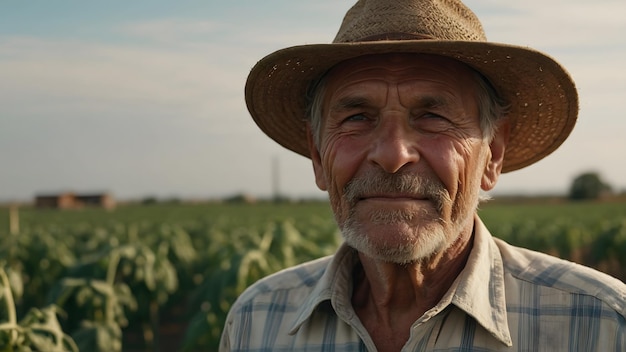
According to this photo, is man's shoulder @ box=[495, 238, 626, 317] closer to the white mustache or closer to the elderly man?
the elderly man

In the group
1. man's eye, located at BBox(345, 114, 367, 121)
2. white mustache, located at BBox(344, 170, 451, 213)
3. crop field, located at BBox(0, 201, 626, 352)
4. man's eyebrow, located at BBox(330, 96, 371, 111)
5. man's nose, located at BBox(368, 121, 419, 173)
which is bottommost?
crop field, located at BBox(0, 201, 626, 352)

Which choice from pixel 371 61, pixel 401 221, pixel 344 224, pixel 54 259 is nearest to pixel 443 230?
pixel 401 221

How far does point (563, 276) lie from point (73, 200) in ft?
274

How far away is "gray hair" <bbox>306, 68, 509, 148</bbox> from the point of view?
8.35ft

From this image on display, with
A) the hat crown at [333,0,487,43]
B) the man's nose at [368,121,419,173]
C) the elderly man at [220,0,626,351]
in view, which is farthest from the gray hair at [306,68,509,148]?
the man's nose at [368,121,419,173]

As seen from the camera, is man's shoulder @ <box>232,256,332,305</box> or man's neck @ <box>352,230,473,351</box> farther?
man's shoulder @ <box>232,256,332,305</box>

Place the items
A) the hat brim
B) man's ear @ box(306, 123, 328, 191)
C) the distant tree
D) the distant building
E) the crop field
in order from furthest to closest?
the distant tree
the distant building
the crop field
man's ear @ box(306, 123, 328, 191)
the hat brim

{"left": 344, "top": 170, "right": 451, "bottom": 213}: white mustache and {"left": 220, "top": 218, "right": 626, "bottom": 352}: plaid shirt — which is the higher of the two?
{"left": 344, "top": 170, "right": 451, "bottom": 213}: white mustache

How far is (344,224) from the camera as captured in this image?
2.48 metres

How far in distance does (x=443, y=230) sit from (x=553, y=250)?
16.3 m

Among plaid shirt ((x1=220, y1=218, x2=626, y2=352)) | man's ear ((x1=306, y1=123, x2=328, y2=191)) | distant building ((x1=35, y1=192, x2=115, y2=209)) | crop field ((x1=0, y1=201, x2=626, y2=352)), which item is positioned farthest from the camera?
distant building ((x1=35, y1=192, x2=115, y2=209))

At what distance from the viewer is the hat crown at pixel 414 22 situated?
2.44 meters

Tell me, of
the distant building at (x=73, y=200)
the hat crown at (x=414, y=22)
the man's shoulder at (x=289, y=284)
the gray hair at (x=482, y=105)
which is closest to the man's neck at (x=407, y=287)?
the man's shoulder at (x=289, y=284)

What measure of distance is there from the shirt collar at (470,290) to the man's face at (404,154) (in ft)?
0.37
